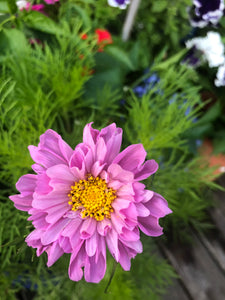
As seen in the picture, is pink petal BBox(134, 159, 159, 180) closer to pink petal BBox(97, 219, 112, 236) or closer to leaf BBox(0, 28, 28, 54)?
pink petal BBox(97, 219, 112, 236)

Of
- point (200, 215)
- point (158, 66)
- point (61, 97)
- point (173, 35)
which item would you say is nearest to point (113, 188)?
point (61, 97)

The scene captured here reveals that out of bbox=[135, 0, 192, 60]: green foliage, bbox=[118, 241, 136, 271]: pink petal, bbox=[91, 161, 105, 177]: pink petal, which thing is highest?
bbox=[135, 0, 192, 60]: green foliage

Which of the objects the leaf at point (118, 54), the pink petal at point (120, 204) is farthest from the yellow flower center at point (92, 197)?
the leaf at point (118, 54)

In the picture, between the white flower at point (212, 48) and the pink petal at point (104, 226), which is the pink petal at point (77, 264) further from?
the white flower at point (212, 48)

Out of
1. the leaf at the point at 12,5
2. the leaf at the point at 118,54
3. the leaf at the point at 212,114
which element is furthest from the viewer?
the leaf at the point at 212,114

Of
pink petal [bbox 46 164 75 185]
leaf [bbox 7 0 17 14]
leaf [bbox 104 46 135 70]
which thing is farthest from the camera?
leaf [bbox 104 46 135 70]

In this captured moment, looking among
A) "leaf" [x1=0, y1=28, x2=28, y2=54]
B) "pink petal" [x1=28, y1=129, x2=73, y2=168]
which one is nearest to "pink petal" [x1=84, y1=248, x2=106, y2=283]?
"pink petal" [x1=28, y1=129, x2=73, y2=168]
